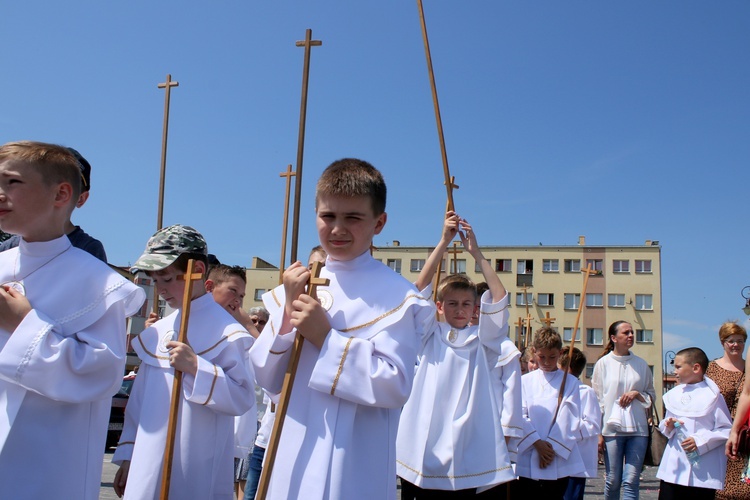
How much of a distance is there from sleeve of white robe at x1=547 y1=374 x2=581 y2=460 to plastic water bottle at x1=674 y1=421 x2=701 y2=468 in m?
0.93

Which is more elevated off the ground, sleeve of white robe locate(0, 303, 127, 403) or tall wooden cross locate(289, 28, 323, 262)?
tall wooden cross locate(289, 28, 323, 262)

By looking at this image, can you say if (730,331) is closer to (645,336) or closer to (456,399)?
(456,399)

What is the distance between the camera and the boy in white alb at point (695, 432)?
7.08m

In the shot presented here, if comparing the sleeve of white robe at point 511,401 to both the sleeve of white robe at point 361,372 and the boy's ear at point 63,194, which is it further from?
the boy's ear at point 63,194

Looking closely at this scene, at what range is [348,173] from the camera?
3436 mm

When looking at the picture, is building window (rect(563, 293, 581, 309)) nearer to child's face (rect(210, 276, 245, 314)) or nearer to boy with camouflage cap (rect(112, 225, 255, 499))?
child's face (rect(210, 276, 245, 314))

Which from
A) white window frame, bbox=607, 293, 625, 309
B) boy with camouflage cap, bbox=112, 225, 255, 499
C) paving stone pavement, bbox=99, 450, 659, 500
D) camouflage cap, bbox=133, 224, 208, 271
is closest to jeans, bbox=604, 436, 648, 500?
paving stone pavement, bbox=99, 450, 659, 500

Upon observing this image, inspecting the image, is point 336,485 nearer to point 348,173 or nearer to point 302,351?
point 302,351

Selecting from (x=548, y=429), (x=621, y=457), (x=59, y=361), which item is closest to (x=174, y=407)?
(x=59, y=361)

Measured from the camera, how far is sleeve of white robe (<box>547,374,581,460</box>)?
7480 mm

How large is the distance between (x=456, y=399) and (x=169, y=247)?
2483 mm

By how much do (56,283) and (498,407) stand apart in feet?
11.7

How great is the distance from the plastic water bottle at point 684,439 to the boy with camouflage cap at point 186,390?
15.5 ft

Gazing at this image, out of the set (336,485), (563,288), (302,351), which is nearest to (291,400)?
(302,351)
